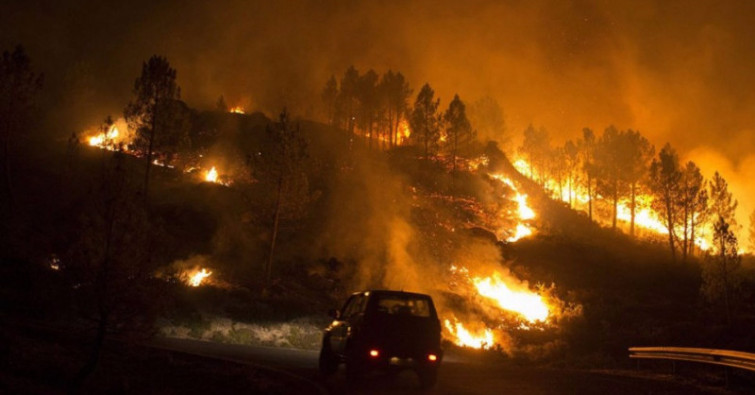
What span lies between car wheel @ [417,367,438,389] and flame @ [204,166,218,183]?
4929 centimetres

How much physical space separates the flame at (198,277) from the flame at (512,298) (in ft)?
68.2

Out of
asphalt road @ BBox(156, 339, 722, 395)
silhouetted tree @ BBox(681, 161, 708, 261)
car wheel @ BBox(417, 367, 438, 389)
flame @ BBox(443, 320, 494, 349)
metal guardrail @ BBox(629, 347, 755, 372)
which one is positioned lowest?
flame @ BBox(443, 320, 494, 349)

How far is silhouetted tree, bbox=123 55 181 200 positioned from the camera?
39.2 m

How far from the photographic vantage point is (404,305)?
12391 millimetres

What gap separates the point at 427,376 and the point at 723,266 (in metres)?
36.2

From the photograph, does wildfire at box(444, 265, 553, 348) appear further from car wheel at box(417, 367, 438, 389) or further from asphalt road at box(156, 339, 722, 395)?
car wheel at box(417, 367, 438, 389)

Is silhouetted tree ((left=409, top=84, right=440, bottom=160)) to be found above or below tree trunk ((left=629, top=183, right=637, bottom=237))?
above

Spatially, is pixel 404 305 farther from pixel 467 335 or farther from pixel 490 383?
pixel 467 335

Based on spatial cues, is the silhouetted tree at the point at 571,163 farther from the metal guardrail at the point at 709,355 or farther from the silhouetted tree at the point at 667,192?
the metal guardrail at the point at 709,355

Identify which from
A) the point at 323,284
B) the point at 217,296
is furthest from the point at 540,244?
the point at 217,296

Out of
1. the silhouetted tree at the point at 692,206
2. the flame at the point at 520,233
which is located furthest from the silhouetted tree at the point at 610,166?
the flame at the point at 520,233

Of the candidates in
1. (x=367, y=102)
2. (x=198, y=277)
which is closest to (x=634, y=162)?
(x=367, y=102)

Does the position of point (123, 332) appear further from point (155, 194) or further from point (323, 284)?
point (155, 194)

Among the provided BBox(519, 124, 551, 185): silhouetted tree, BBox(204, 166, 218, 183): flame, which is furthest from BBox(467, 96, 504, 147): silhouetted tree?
BBox(204, 166, 218, 183): flame
